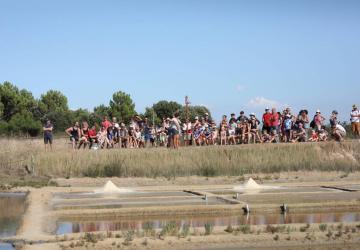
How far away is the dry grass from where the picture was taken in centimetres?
2661

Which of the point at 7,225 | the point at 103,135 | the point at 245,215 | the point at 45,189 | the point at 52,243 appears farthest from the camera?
the point at 103,135

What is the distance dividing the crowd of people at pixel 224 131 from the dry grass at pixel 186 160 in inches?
35.2

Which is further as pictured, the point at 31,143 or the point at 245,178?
the point at 31,143

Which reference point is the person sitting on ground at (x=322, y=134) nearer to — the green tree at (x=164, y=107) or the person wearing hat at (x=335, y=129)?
the person wearing hat at (x=335, y=129)

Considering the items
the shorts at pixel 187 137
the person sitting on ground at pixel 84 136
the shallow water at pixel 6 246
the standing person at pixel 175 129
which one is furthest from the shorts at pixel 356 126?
the shallow water at pixel 6 246

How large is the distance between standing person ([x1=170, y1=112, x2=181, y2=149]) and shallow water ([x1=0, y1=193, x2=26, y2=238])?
25.6 ft

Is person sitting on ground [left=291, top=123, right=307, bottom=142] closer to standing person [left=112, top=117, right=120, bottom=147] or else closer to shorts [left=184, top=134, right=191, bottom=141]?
shorts [left=184, top=134, right=191, bottom=141]

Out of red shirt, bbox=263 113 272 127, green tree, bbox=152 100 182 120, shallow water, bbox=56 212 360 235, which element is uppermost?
green tree, bbox=152 100 182 120

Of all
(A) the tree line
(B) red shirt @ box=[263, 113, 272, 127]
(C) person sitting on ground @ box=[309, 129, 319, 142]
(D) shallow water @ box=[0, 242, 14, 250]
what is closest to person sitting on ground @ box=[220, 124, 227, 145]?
(B) red shirt @ box=[263, 113, 272, 127]

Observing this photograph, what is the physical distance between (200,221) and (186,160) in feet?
39.5

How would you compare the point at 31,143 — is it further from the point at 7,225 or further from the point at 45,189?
the point at 7,225

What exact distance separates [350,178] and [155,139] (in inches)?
369

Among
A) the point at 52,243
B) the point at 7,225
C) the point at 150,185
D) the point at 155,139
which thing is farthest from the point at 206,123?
the point at 52,243

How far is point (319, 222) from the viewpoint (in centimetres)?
1497
